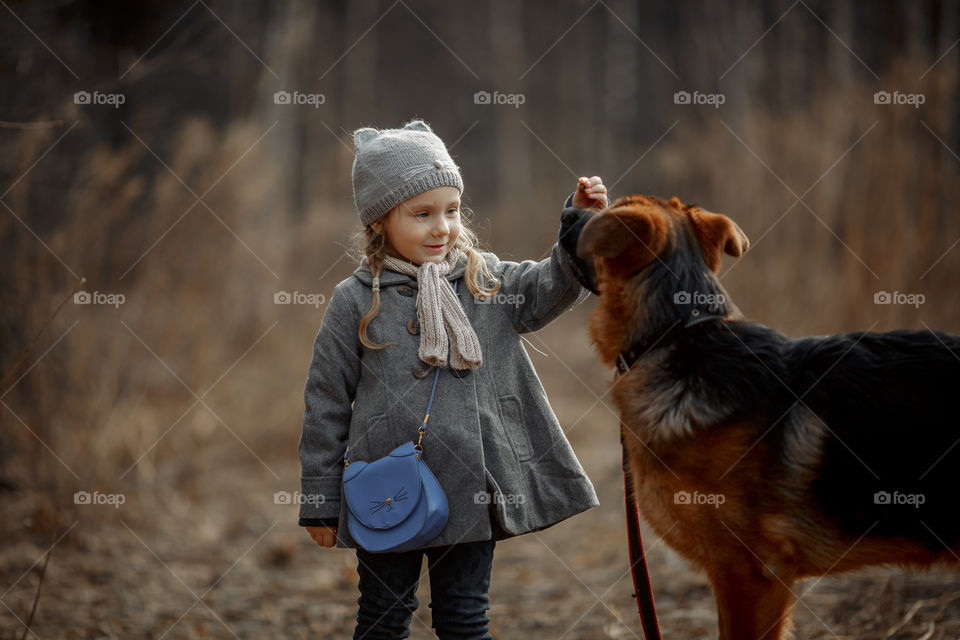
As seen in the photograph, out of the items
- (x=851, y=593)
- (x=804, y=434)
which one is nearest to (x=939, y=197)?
(x=851, y=593)

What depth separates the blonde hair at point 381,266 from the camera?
2820 millimetres

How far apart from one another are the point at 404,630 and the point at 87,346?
13.3 feet

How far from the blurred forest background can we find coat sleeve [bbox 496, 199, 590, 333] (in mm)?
298

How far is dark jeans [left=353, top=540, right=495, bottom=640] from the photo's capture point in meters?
2.76

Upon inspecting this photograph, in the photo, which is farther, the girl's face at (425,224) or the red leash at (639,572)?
the red leash at (639,572)

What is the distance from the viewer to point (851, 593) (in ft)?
14.7
